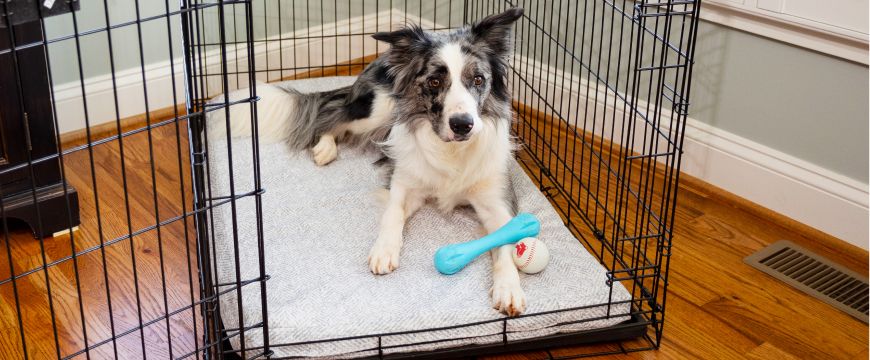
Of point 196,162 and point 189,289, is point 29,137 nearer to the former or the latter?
point 189,289

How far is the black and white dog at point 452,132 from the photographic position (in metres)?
1.97

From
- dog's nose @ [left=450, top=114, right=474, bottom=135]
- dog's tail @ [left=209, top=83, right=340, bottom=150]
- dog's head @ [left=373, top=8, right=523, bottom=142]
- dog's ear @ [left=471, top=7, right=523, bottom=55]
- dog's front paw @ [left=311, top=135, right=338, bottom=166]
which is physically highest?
dog's ear @ [left=471, top=7, right=523, bottom=55]

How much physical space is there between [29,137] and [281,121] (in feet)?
2.75

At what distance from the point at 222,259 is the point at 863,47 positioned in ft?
6.31

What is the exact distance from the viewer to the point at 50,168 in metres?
2.24

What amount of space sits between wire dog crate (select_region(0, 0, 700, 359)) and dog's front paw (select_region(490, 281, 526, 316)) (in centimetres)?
9

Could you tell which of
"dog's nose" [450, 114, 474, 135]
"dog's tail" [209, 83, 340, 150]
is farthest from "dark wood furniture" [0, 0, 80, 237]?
"dog's nose" [450, 114, 474, 135]

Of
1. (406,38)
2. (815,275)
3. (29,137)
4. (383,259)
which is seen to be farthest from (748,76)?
(29,137)

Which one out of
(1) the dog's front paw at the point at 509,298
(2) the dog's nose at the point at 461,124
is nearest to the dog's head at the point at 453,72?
(2) the dog's nose at the point at 461,124

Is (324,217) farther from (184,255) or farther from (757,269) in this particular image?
(757,269)

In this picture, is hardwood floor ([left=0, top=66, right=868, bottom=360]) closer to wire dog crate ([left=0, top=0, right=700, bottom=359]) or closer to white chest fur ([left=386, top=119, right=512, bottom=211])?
wire dog crate ([left=0, top=0, right=700, bottom=359])

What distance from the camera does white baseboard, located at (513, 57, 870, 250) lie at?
7.54 ft

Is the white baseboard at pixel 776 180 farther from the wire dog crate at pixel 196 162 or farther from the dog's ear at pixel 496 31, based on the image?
the dog's ear at pixel 496 31

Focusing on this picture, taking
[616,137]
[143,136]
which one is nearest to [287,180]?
[143,136]
